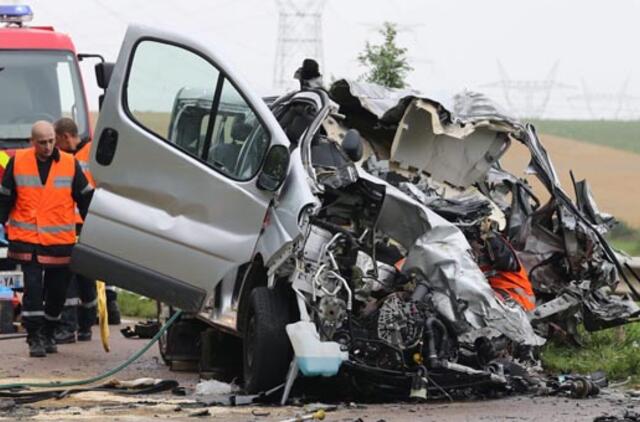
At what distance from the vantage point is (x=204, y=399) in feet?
30.1

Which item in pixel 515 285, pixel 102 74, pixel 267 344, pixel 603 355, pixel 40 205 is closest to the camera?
pixel 267 344


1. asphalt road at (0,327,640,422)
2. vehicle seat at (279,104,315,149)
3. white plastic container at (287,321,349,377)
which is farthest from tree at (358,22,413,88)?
white plastic container at (287,321,349,377)

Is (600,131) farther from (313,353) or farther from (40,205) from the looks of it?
(313,353)

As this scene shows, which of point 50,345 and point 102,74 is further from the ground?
point 102,74

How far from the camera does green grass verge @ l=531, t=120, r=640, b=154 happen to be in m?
32.1

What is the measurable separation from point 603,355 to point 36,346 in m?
4.10

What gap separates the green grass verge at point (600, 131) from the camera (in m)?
32.1

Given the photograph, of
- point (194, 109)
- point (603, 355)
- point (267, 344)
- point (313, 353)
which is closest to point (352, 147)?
point (194, 109)

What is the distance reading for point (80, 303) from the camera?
13.0m

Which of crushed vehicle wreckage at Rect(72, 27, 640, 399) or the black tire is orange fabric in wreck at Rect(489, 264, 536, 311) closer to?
crushed vehicle wreckage at Rect(72, 27, 640, 399)

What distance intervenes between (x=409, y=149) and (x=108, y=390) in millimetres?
2733

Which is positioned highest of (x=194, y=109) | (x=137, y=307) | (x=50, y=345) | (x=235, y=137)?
Result: (x=194, y=109)

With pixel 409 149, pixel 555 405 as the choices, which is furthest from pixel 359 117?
pixel 555 405

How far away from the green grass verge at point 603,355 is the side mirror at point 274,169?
258 centimetres
